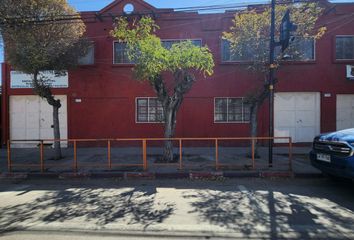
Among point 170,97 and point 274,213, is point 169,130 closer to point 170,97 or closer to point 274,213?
point 170,97

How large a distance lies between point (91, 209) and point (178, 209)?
1693 mm

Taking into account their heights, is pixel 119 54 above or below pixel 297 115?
above

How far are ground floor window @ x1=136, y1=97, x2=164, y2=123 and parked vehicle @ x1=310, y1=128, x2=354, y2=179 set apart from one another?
9.36 metres

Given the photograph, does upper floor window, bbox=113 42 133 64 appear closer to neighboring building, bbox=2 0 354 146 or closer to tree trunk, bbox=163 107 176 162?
neighboring building, bbox=2 0 354 146

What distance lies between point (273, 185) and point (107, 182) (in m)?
4.45

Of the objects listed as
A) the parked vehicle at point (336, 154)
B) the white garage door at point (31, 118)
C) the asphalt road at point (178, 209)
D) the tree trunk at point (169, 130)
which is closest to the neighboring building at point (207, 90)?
the white garage door at point (31, 118)

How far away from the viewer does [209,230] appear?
559 cm

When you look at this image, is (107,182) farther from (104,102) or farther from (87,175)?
(104,102)

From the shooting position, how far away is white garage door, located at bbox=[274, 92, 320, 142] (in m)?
17.1

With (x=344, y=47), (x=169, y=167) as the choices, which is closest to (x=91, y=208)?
(x=169, y=167)

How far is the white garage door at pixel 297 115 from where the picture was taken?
56.2ft

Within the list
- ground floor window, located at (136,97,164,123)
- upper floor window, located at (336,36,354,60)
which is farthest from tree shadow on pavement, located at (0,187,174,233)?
upper floor window, located at (336,36,354,60)

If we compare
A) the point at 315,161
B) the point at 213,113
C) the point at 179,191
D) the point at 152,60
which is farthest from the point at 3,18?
the point at 315,161

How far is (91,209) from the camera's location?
6906 millimetres
